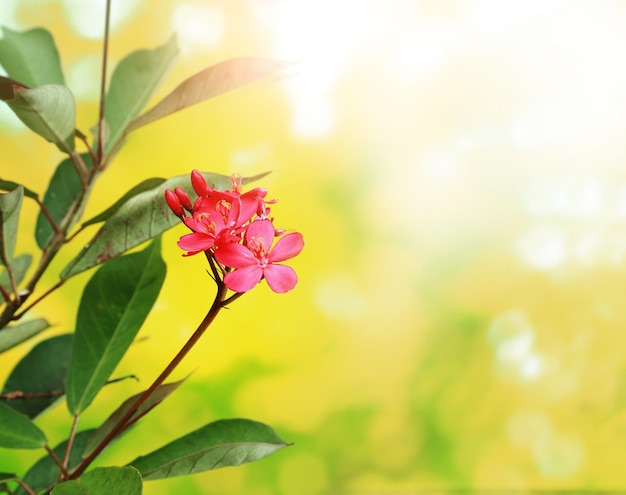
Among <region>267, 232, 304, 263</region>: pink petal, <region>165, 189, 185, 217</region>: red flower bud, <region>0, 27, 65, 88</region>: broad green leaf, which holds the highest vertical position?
<region>0, 27, 65, 88</region>: broad green leaf

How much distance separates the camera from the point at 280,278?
52 centimetres

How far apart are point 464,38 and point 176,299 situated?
1051 mm

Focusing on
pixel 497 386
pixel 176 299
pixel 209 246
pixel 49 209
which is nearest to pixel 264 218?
pixel 209 246

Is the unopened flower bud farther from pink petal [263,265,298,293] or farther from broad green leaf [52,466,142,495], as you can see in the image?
broad green leaf [52,466,142,495]

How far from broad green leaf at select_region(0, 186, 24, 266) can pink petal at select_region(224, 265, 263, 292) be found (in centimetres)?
20

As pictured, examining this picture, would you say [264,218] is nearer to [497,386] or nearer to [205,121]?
[205,121]

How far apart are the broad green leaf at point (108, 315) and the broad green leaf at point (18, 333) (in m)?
0.12

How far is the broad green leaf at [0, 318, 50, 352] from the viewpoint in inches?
30.3

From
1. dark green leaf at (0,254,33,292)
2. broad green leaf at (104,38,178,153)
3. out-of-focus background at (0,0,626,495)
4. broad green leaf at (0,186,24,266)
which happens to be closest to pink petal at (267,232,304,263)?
broad green leaf at (0,186,24,266)

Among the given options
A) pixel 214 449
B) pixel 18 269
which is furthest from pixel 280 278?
pixel 18 269

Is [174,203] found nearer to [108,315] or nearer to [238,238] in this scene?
[238,238]

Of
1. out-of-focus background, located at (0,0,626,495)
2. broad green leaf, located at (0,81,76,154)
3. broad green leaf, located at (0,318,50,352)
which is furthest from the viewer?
out-of-focus background, located at (0,0,626,495)

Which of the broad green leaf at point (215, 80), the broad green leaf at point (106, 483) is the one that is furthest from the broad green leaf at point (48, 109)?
the broad green leaf at point (106, 483)

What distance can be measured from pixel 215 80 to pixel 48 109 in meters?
0.14
